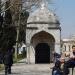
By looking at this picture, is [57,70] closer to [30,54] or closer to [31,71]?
[31,71]

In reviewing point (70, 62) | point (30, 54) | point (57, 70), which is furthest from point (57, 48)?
point (70, 62)

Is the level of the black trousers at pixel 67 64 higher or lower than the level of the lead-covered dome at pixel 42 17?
lower

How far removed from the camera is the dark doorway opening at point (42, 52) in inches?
2080

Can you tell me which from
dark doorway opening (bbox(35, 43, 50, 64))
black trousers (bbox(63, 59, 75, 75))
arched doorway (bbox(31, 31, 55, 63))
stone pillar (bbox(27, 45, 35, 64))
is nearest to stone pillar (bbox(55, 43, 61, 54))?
arched doorway (bbox(31, 31, 55, 63))

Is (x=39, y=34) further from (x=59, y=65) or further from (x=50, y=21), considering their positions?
(x=59, y=65)

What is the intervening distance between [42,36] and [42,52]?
1.84 meters

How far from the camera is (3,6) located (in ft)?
159

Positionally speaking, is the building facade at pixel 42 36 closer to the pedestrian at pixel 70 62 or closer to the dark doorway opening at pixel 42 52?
the dark doorway opening at pixel 42 52

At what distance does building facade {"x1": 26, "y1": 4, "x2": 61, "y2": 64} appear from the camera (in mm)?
51656

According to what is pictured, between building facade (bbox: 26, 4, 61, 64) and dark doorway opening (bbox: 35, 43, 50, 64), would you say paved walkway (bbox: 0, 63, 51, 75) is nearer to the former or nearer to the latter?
building facade (bbox: 26, 4, 61, 64)

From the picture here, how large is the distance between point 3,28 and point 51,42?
31.3ft

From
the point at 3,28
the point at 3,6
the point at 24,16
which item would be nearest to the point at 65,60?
the point at 3,6

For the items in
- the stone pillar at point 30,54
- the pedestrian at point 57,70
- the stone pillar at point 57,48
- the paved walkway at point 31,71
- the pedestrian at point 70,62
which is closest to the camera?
the pedestrian at point 70,62

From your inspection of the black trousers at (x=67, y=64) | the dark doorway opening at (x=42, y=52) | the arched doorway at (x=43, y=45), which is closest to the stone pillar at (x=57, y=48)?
the arched doorway at (x=43, y=45)
